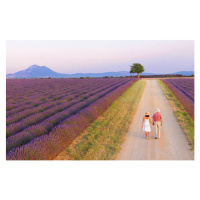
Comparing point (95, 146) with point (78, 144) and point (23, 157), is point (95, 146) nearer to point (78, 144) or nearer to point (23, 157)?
point (78, 144)

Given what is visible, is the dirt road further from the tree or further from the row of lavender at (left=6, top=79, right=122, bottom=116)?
the tree

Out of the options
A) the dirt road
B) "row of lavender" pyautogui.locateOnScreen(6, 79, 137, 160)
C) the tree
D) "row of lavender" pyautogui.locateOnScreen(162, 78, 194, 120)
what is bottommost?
the dirt road

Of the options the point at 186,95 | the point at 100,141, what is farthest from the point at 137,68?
the point at 100,141

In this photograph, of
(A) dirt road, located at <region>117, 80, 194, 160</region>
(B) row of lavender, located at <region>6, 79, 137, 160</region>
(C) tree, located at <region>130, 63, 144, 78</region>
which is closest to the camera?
(B) row of lavender, located at <region>6, 79, 137, 160</region>

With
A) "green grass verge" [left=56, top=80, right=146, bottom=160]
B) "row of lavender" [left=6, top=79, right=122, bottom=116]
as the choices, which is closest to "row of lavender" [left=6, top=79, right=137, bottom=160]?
"green grass verge" [left=56, top=80, right=146, bottom=160]

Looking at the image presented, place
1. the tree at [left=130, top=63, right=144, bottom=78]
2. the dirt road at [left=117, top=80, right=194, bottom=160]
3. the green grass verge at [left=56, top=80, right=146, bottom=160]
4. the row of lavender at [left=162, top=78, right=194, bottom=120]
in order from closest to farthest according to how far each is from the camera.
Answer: the dirt road at [left=117, top=80, right=194, bottom=160] → the green grass verge at [left=56, top=80, right=146, bottom=160] → the row of lavender at [left=162, top=78, right=194, bottom=120] → the tree at [left=130, top=63, right=144, bottom=78]

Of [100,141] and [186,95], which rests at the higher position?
[186,95]

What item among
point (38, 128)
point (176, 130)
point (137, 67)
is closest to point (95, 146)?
point (38, 128)

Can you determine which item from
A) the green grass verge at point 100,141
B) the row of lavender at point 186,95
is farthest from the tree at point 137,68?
the green grass verge at point 100,141

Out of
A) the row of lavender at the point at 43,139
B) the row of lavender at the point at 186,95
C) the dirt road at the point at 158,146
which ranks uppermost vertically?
the row of lavender at the point at 186,95

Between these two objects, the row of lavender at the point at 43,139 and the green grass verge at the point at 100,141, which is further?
the green grass verge at the point at 100,141

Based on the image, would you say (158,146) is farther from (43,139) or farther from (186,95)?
(186,95)

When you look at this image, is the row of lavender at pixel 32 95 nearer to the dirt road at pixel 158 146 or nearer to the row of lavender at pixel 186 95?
the dirt road at pixel 158 146

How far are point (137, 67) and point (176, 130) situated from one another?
70.1m
